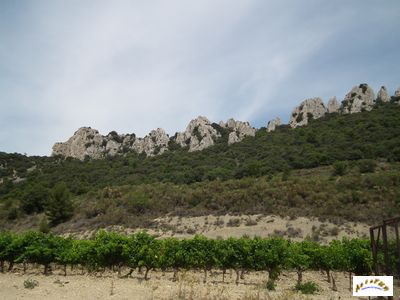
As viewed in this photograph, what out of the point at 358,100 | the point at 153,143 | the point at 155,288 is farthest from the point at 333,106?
the point at 155,288

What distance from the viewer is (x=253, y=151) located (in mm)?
69438

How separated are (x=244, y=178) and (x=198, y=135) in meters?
39.6

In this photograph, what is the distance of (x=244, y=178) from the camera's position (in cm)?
5081

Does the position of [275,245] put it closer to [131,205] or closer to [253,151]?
[131,205]

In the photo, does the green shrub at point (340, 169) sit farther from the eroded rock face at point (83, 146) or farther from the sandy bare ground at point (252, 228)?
the eroded rock face at point (83, 146)

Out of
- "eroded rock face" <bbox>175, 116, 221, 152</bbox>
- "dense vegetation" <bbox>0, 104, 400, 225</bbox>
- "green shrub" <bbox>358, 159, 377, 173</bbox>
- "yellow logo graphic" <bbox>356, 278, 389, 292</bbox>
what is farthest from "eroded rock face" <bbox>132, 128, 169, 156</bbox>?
"yellow logo graphic" <bbox>356, 278, 389, 292</bbox>

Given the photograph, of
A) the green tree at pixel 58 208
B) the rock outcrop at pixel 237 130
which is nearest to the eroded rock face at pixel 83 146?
the rock outcrop at pixel 237 130

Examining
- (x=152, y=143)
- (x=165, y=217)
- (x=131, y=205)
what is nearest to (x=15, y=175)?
(x=152, y=143)

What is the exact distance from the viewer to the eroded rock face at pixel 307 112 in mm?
86800

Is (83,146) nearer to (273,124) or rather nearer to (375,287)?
(273,124)

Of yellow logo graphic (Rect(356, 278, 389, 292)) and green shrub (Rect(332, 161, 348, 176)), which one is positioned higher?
green shrub (Rect(332, 161, 348, 176))

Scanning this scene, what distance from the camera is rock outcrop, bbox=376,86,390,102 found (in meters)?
86.4

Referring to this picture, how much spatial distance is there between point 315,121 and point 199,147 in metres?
25.4

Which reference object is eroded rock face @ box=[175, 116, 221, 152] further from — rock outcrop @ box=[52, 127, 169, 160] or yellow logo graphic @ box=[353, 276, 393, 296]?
yellow logo graphic @ box=[353, 276, 393, 296]
